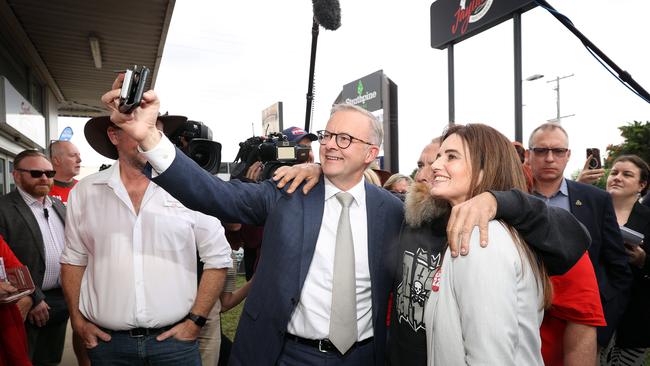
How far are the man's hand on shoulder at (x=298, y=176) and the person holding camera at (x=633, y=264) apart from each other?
235 centimetres

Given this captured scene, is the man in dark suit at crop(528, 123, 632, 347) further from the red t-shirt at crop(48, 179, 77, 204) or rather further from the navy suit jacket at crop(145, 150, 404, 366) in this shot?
the red t-shirt at crop(48, 179, 77, 204)

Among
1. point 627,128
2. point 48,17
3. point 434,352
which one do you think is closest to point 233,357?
point 434,352

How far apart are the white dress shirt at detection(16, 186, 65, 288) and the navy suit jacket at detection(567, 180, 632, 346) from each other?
155 inches

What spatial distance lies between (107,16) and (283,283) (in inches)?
227

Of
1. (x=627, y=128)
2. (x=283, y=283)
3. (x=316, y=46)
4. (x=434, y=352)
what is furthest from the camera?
(x=627, y=128)

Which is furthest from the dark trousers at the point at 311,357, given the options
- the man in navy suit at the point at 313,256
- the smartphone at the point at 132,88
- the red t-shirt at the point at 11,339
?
the red t-shirt at the point at 11,339

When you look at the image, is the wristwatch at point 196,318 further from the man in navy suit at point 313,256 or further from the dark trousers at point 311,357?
the dark trousers at point 311,357

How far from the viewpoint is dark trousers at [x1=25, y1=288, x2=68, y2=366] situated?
3760 millimetres

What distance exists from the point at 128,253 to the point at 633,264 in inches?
131

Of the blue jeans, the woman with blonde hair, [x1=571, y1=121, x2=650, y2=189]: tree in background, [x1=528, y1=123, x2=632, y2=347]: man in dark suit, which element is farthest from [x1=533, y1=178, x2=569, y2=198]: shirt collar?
[x1=571, y1=121, x2=650, y2=189]: tree in background

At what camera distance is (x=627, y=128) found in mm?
28828

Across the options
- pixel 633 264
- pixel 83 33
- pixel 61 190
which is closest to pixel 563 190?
pixel 633 264

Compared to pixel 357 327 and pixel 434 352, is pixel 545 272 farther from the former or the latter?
pixel 357 327

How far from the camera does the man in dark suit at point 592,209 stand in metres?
2.65
